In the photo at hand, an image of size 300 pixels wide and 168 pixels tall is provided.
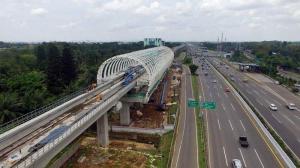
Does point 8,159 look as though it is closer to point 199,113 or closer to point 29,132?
point 29,132

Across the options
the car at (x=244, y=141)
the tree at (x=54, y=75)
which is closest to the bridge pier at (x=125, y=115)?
the car at (x=244, y=141)

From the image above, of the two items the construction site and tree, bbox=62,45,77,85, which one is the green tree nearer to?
the construction site

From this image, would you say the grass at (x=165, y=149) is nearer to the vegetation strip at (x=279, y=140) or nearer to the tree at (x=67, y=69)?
the vegetation strip at (x=279, y=140)

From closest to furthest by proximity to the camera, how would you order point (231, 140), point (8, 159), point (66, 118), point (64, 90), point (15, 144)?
1. point (8, 159)
2. point (15, 144)
3. point (66, 118)
4. point (231, 140)
5. point (64, 90)

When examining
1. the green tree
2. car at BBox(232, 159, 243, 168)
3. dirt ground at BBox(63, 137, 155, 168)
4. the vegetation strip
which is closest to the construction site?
dirt ground at BBox(63, 137, 155, 168)

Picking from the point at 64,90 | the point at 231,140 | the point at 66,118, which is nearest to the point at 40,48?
the point at 64,90
